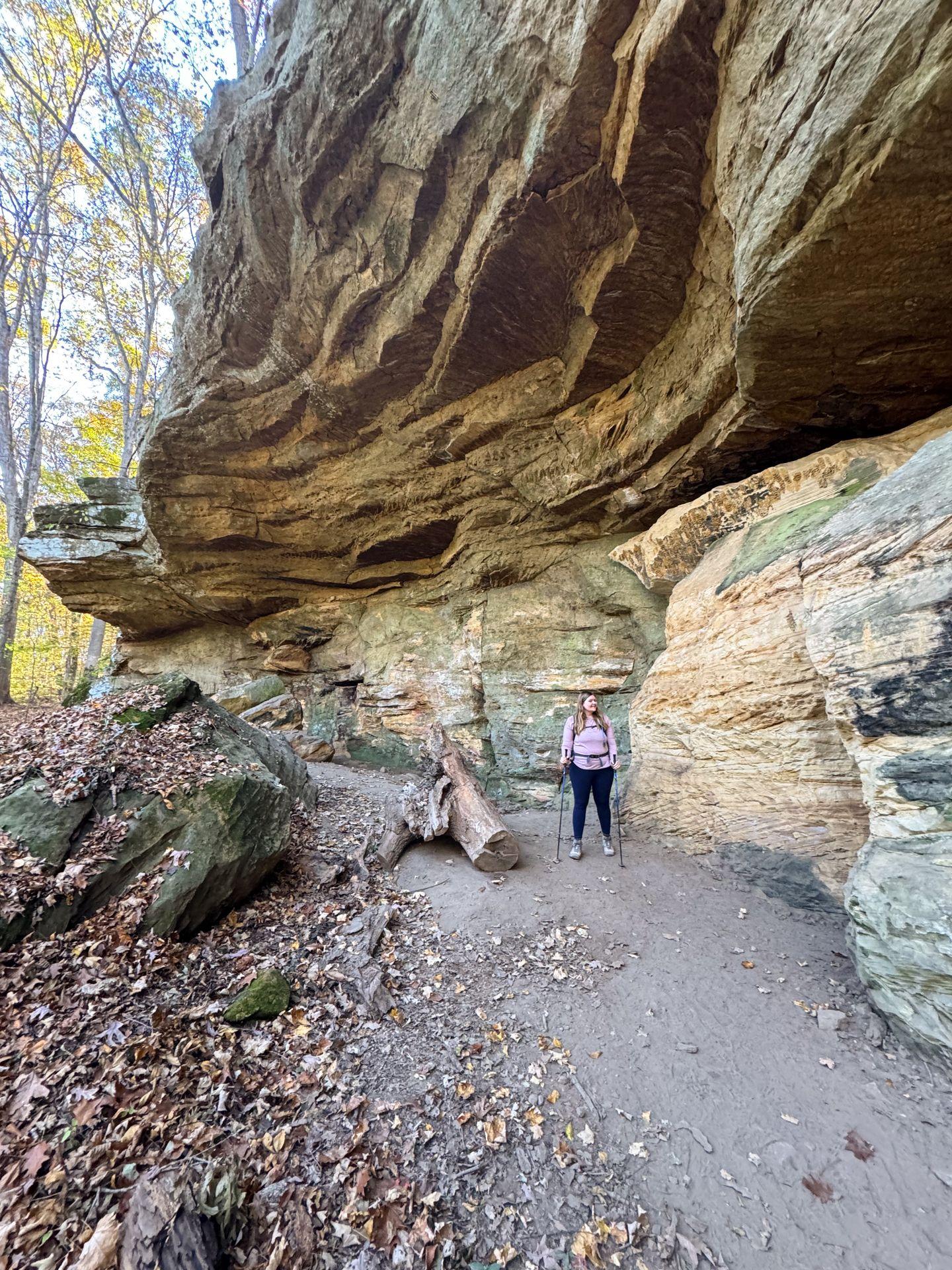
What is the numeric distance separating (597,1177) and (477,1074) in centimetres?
96

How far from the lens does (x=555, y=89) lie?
4.66m

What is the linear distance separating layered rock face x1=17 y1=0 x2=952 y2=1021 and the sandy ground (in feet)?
3.93

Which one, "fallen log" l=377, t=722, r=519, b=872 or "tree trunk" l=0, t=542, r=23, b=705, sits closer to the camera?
"fallen log" l=377, t=722, r=519, b=872

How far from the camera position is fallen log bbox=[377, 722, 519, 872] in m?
6.14

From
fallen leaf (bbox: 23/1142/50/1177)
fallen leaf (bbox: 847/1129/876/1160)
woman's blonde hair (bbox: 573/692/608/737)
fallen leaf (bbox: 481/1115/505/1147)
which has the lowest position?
fallen leaf (bbox: 481/1115/505/1147)

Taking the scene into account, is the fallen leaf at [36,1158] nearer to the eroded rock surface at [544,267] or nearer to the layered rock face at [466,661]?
the layered rock face at [466,661]

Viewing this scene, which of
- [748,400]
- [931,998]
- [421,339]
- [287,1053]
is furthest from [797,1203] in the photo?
[421,339]

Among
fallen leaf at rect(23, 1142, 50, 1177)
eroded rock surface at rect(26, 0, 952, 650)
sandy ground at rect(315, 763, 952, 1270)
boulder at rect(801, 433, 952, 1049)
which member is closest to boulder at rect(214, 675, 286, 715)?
eroded rock surface at rect(26, 0, 952, 650)

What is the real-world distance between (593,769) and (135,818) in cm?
534

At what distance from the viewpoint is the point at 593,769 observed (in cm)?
655

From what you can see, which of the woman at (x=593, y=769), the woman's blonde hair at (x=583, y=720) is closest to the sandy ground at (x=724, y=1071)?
the woman at (x=593, y=769)

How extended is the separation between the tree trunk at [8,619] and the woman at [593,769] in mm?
16909

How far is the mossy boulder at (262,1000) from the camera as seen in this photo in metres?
3.75

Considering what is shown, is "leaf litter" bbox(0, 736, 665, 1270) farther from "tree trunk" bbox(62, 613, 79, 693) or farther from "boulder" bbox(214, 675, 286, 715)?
"tree trunk" bbox(62, 613, 79, 693)
